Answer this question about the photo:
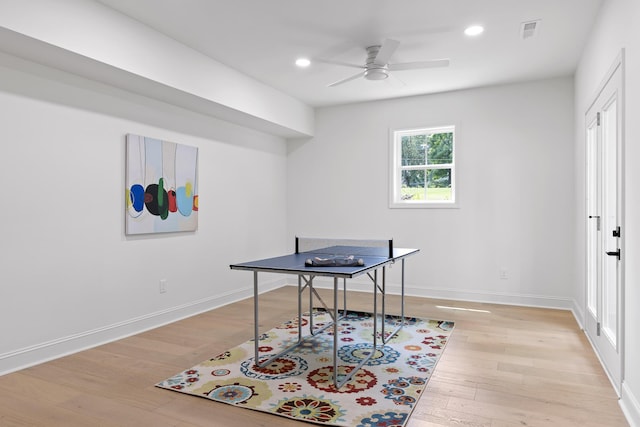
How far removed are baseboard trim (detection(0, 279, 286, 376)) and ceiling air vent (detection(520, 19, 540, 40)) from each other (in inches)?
165

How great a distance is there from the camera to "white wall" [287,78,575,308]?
16.1 ft

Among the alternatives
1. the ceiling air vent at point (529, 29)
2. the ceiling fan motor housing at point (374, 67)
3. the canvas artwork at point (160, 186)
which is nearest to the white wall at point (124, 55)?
the canvas artwork at point (160, 186)

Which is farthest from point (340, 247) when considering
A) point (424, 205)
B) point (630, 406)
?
point (630, 406)

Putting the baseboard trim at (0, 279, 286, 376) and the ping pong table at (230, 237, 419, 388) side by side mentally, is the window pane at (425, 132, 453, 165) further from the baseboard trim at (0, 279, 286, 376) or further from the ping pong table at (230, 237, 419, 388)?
the baseboard trim at (0, 279, 286, 376)

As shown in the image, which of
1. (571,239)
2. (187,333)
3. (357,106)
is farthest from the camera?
(357,106)

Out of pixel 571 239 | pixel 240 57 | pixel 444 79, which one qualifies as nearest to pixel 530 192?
pixel 571 239

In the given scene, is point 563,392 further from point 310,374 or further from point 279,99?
point 279,99

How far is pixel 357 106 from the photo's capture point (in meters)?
5.98

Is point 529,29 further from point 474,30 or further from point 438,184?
point 438,184

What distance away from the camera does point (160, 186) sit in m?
4.20

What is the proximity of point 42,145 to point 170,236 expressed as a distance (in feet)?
4.98

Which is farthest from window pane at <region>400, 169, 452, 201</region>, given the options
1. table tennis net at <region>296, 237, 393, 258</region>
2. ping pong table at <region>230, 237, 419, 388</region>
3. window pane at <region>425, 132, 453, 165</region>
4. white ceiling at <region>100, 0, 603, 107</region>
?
ping pong table at <region>230, 237, 419, 388</region>

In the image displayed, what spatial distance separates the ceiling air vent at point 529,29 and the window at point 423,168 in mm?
1836

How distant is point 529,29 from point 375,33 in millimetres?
1309
